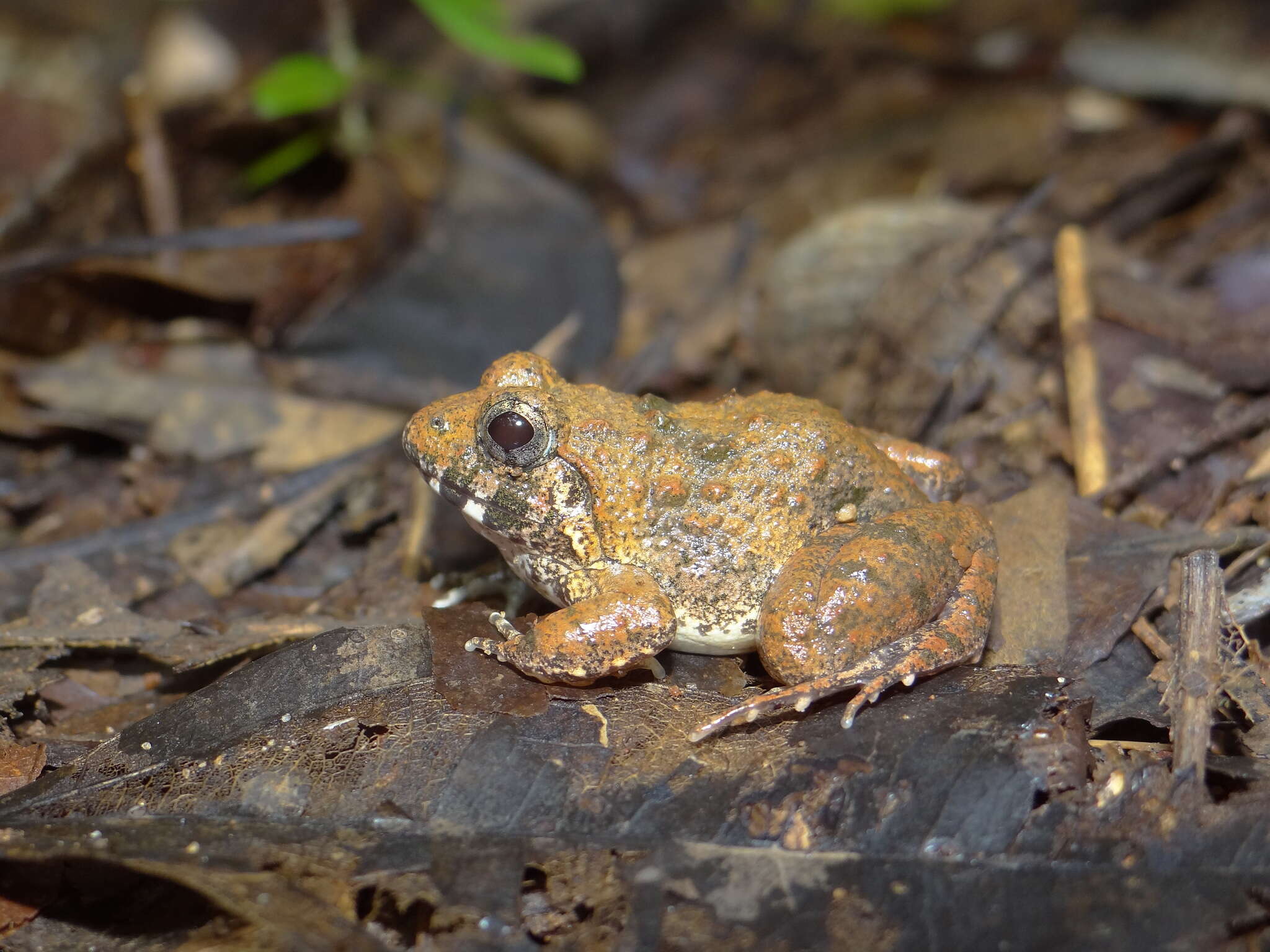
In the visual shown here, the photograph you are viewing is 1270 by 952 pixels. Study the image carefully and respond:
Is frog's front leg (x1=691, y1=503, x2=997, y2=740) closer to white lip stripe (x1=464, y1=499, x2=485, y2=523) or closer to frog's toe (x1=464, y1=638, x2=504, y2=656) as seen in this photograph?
frog's toe (x1=464, y1=638, x2=504, y2=656)

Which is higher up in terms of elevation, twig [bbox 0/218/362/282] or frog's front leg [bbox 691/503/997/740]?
twig [bbox 0/218/362/282]

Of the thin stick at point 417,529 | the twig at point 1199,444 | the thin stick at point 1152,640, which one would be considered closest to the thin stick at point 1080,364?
the twig at point 1199,444

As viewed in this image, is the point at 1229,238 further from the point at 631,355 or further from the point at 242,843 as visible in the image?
the point at 242,843

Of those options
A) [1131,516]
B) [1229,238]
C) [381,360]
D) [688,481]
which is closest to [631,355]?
[381,360]

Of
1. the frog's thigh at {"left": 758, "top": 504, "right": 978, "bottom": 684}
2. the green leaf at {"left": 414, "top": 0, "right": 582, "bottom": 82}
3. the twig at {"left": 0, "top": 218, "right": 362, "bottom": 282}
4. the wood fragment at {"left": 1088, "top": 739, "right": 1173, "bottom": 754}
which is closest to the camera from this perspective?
the wood fragment at {"left": 1088, "top": 739, "right": 1173, "bottom": 754}

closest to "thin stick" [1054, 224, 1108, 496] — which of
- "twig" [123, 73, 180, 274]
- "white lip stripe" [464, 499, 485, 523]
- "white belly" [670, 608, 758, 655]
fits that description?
"white belly" [670, 608, 758, 655]

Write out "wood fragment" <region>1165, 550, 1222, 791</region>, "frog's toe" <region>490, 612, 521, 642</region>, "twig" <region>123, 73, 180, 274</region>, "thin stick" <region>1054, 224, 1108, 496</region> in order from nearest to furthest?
"wood fragment" <region>1165, 550, 1222, 791</region>, "frog's toe" <region>490, 612, 521, 642</region>, "thin stick" <region>1054, 224, 1108, 496</region>, "twig" <region>123, 73, 180, 274</region>

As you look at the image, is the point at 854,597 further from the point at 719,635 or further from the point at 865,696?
the point at 719,635
